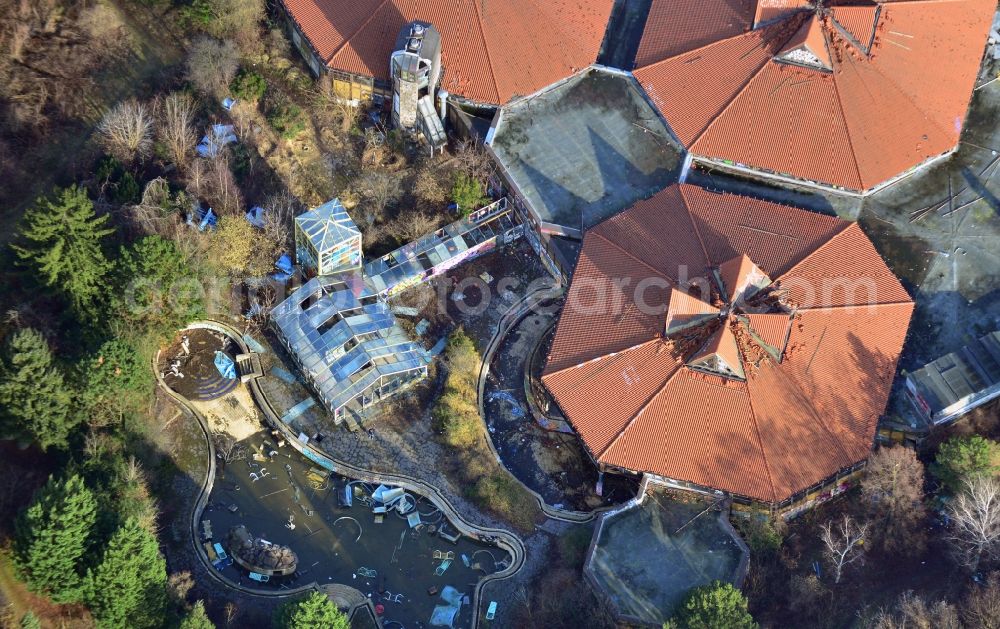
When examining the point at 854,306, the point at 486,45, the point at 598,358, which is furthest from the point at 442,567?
the point at 486,45

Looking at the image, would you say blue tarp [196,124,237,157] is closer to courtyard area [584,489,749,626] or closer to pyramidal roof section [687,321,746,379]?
pyramidal roof section [687,321,746,379]

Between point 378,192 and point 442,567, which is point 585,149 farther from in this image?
point 442,567

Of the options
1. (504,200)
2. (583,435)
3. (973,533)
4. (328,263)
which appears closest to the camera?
(973,533)

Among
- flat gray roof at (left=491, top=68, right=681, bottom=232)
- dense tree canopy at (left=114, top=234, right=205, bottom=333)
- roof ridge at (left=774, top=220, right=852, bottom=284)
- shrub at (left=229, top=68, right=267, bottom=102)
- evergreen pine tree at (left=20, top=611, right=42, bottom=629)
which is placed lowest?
roof ridge at (left=774, top=220, right=852, bottom=284)

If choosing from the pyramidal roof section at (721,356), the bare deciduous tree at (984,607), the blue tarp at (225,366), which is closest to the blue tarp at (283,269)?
the blue tarp at (225,366)

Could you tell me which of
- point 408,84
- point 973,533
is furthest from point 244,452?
point 973,533

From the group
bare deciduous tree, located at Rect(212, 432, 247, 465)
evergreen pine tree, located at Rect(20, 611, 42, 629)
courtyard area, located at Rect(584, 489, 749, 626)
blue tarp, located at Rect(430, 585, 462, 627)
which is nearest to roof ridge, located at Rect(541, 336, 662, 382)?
courtyard area, located at Rect(584, 489, 749, 626)

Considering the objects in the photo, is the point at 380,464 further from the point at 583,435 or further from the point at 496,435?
the point at 583,435
